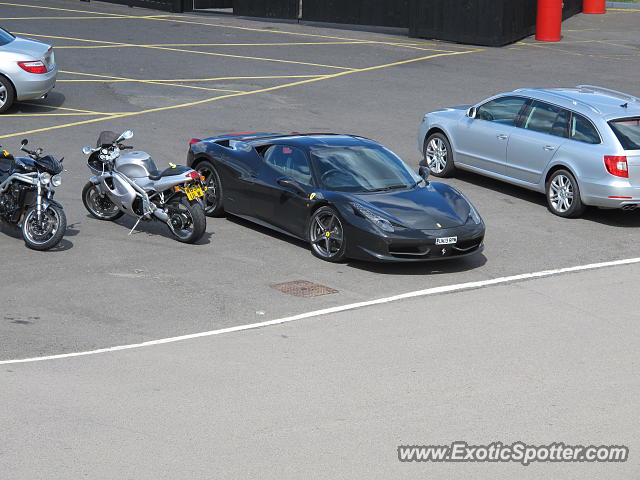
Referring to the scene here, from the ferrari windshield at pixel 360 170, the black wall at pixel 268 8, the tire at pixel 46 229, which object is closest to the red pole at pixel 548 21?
the black wall at pixel 268 8

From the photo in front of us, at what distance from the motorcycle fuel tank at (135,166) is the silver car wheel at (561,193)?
19.2 ft

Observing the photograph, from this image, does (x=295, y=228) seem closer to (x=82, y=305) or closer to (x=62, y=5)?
(x=82, y=305)

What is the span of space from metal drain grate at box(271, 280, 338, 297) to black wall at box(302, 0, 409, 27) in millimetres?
22278

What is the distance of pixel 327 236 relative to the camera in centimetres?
1291

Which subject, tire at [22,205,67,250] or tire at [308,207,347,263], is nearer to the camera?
tire at [308,207,347,263]

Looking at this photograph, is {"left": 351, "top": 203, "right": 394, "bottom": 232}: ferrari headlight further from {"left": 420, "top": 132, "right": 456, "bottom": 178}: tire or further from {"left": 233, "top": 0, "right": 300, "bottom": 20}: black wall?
{"left": 233, "top": 0, "right": 300, "bottom": 20}: black wall

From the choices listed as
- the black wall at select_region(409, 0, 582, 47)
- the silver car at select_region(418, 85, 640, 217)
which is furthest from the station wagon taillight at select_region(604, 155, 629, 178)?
the black wall at select_region(409, 0, 582, 47)

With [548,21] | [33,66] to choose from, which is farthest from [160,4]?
[33,66]

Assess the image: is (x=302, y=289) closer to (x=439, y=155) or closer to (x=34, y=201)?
(x=34, y=201)

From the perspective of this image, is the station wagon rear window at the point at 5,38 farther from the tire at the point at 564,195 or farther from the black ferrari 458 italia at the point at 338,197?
the tire at the point at 564,195

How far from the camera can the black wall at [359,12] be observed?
33.1m

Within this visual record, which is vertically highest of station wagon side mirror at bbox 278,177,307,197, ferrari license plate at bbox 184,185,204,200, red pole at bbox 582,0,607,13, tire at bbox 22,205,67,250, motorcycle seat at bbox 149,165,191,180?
red pole at bbox 582,0,607,13

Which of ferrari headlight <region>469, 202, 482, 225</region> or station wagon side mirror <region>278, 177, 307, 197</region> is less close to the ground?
station wagon side mirror <region>278, 177, 307, 197</region>

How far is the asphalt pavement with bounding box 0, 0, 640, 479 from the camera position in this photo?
7.20 metres
